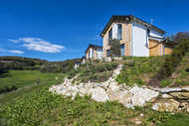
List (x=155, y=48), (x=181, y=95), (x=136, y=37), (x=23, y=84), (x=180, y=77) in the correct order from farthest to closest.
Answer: (x=23, y=84) → (x=136, y=37) → (x=155, y=48) → (x=180, y=77) → (x=181, y=95)

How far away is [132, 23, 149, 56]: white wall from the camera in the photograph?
12867 mm

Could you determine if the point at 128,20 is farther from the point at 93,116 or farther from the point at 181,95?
the point at 93,116

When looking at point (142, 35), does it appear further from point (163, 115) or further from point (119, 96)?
point (163, 115)

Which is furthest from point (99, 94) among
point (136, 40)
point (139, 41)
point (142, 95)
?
point (139, 41)

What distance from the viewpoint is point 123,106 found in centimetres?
454

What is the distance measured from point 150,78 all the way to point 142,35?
921cm

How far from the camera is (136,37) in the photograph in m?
13.0

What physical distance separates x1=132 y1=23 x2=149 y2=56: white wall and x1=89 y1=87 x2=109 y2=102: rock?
855 cm

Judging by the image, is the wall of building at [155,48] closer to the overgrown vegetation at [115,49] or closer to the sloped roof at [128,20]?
the sloped roof at [128,20]

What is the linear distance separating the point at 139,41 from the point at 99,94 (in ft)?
33.6

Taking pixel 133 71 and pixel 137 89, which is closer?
pixel 137 89

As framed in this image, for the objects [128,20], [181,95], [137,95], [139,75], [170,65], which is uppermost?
[128,20]

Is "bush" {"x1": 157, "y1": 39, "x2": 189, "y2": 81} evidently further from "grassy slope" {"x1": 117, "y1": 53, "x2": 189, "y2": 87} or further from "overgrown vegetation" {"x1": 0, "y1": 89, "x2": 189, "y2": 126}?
"overgrown vegetation" {"x1": 0, "y1": 89, "x2": 189, "y2": 126}

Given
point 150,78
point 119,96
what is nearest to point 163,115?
point 119,96
